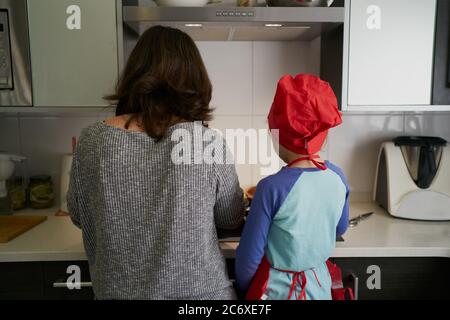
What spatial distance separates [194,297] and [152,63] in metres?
0.59

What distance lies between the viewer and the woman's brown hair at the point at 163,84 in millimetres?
964

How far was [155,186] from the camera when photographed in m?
0.93

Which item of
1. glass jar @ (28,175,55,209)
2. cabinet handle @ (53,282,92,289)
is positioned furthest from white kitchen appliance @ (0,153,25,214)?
cabinet handle @ (53,282,92,289)

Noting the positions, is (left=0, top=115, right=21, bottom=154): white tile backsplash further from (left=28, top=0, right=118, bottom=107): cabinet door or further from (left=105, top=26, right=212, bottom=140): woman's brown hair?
(left=105, top=26, right=212, bottom=140): woman's brown hair

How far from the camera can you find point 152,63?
1003 mm

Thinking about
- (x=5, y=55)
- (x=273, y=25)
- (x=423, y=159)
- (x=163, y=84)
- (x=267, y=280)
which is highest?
(x=273, y=25)

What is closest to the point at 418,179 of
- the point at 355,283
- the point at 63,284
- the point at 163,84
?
the point at 355,283

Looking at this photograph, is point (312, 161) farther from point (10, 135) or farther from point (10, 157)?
point (10, 135)

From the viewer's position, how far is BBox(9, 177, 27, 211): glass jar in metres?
1.71

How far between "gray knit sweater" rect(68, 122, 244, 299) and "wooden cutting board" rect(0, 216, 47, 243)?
53 cm

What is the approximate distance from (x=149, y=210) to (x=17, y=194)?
1.06m

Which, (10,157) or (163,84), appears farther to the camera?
(10,157)
